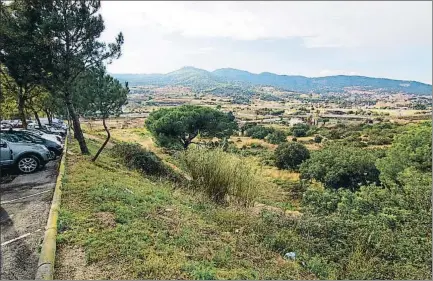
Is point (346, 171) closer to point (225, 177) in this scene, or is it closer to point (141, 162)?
point (141, 162)

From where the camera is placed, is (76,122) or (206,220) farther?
(76,122)

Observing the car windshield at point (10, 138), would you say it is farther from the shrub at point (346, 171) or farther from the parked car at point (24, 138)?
the shrub at point (346, 171)

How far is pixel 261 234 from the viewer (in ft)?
21.5

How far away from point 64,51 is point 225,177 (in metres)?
7.49

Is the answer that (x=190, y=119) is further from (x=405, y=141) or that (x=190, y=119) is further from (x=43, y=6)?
(x=43, y=6)

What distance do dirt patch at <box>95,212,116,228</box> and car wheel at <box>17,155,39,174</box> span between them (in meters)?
4.88

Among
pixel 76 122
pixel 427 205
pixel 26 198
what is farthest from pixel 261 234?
pixel 76 122

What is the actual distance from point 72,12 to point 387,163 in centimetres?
1733

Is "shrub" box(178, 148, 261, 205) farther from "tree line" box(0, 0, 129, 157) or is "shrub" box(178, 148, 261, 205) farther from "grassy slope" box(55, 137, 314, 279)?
"tree line" box(0, 0, 129, 157)

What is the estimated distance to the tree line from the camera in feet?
37.3

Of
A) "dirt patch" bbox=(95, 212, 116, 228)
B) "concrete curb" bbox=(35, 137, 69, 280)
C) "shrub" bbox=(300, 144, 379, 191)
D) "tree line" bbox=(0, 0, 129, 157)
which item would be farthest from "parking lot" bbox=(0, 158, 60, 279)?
"shrub" bbox=(300, 144, 379, 191)

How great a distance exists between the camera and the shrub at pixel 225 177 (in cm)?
956

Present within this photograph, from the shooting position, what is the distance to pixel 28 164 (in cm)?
1007

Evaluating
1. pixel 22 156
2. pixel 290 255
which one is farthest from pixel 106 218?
pixel 22 156
